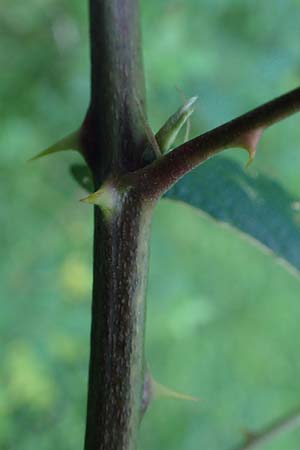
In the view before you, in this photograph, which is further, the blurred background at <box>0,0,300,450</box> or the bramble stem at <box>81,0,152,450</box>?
the blurred background at <box>0,0,300,450</box>

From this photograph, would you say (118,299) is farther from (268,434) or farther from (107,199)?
(268,434)

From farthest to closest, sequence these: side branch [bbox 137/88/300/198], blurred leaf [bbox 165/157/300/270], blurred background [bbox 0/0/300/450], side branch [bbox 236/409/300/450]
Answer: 1. blurred background [bbox 0/0/300/450]
2. side branch [bbox 236/409/300/450]
3. blurred leaf [bbox 165/157/300/270]
4. side branch [bbox 137/88/300/198]

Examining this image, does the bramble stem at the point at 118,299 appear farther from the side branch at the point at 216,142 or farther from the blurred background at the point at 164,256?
the blurred background at the point at 164,256

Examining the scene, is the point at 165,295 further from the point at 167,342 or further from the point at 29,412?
the point at 29,412

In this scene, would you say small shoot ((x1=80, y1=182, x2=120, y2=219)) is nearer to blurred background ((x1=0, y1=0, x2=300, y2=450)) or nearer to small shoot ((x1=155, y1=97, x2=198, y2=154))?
small shoot ((x1=155, y1=97, x2=198, y2=154))

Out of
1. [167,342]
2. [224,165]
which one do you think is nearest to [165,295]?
[167,342]

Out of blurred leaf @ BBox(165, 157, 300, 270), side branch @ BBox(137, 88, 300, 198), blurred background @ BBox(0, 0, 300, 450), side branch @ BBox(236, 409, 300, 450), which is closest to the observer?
side branch @ BBox(137, 88, 300, 198)

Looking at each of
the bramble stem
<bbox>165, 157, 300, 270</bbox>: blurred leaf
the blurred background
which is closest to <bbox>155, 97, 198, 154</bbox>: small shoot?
the bramble stem
